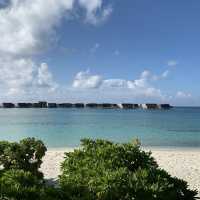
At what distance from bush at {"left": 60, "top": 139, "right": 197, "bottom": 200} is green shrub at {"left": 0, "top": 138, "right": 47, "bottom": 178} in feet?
15.4

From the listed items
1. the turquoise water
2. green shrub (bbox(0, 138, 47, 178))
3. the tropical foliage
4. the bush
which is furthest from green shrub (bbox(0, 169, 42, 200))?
the turquoise water

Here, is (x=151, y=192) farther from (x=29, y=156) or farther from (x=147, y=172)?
(x=29, y=156)

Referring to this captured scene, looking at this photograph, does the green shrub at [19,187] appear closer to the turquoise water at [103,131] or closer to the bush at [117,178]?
the bush at [117,178]

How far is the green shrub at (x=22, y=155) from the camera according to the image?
13570mm

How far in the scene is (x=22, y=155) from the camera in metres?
13.7

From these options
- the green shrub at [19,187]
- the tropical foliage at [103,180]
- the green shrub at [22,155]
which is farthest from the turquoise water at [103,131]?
the green shrub at [19,187]

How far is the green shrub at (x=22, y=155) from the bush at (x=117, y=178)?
470 cm

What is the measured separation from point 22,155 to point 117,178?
701cm

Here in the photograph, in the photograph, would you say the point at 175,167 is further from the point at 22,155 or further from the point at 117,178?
the point at 117,178

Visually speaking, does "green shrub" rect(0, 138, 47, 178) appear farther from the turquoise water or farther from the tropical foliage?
the turquoise water

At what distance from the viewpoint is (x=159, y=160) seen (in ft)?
73.3

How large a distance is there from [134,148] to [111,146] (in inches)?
19.0

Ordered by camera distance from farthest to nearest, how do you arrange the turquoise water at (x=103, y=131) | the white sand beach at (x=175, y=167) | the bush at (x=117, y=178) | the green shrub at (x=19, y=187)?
the turquoise water at (x=103, y=131) < the white sand beach at (x=175, y=167) < the bush at (x=117, y=178) < the green shrub at (x=19, y=187)

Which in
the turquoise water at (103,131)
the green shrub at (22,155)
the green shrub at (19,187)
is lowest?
the turquoise water at (103,131)
